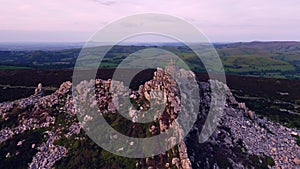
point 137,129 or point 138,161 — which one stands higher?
point 137,129

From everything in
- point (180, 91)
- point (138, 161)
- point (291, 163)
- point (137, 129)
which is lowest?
point (291, 163)

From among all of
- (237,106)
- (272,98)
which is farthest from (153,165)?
(272,98)

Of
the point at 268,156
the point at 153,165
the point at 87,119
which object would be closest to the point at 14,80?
the point at 87,119

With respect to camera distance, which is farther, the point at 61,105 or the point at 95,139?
the point at 61,105

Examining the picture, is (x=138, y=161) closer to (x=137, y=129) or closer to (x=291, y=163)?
(x=137, y=129)

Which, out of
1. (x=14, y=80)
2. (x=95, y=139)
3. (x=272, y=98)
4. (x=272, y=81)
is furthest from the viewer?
(x=272, y=81)

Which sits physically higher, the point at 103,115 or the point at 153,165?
the point at 103,115

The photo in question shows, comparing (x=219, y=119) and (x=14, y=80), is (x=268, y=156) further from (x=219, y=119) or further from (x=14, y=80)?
(x=14, y=80)

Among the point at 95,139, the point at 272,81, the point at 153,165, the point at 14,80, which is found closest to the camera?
the point at 153,165

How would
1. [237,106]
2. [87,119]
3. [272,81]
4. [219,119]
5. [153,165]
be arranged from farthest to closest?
[272,81], [237,106], [219,119], [87,119], [153,165]
